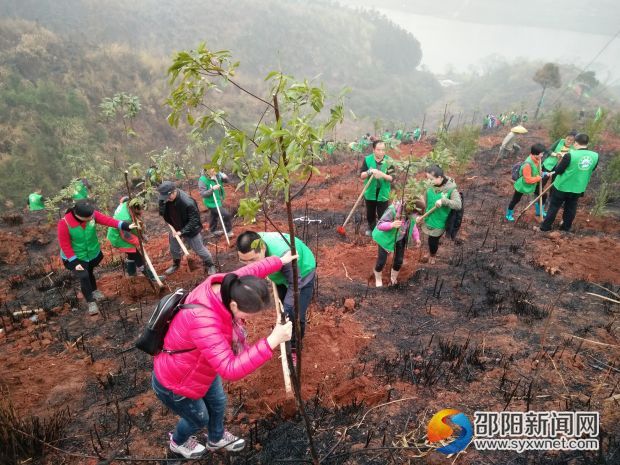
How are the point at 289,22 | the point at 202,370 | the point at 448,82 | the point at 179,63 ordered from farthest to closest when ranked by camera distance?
the point at 448,82 → the point at 289,22 → the point at 202,370 → the point at 179,63

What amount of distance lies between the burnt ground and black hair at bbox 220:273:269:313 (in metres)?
1.21

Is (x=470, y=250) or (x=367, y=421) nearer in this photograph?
(x=367, y=421)

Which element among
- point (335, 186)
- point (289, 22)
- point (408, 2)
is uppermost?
point (408, 2)

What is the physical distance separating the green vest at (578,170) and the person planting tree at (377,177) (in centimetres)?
273

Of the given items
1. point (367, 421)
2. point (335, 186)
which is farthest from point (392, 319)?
point (335, 186)

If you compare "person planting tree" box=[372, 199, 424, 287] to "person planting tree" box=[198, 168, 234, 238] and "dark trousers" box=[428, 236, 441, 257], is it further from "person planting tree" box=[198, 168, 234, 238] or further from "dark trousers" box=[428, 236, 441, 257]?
"person planting tree" box=[198, 168, 234, 238]

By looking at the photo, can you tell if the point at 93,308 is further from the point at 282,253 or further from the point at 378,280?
the point at 378,280

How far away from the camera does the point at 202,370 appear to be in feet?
6.73

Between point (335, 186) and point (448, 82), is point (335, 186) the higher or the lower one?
the lower one

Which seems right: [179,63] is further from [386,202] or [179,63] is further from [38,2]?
[38,2]

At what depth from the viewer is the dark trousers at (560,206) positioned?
5.80 meters

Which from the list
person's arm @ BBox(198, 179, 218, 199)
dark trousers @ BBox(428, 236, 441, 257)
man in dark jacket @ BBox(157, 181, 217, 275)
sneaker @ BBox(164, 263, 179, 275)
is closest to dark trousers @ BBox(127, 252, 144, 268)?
sneaker @ BBox(164, 263, 179, 275)

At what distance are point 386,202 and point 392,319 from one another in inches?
85.9

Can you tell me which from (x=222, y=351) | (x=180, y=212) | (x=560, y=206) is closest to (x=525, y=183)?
(x=560, y=206)
